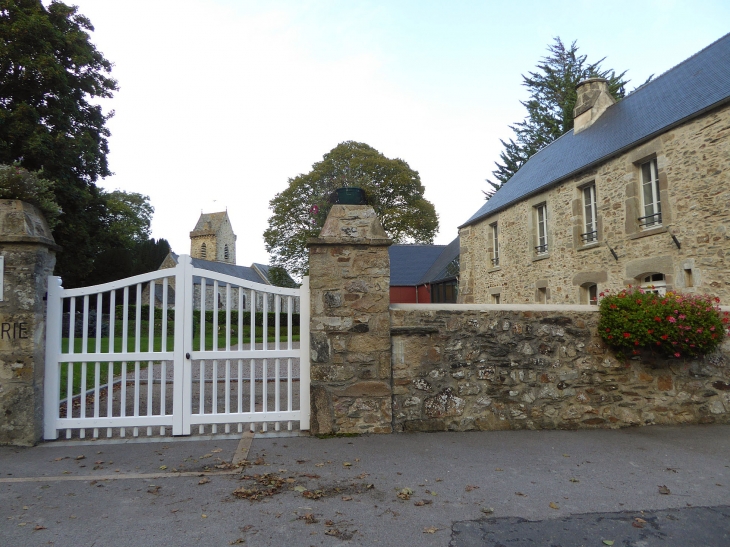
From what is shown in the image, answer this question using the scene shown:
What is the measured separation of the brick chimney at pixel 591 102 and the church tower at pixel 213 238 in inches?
2250

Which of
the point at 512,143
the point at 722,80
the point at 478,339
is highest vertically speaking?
the point at 512,143

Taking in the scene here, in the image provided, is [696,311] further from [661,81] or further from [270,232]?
[270,232]

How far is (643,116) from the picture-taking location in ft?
39.7

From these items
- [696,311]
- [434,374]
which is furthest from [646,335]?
[434,374]

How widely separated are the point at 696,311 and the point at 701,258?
4.78 metres

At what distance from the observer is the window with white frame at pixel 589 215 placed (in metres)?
12.8

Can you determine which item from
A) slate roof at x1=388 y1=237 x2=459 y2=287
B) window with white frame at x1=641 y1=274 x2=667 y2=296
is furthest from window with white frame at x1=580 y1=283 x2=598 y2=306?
slate roof at x1=388 y1=237 x2=459 y2=287

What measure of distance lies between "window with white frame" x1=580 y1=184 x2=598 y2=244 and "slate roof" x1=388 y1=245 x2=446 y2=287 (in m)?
16.4

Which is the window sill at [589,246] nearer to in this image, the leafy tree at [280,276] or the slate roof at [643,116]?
the slate roof at [643,116]

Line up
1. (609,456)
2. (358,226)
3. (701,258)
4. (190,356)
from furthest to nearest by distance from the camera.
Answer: (701,258) → (358,226) → (190,356) → (609,456)

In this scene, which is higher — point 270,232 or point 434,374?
point 270,232

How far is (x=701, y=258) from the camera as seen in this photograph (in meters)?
9.27

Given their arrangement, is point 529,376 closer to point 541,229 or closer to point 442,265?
point 541,229

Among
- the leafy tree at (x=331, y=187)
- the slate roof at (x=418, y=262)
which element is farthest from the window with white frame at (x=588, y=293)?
the leafy tree at (x=331, y=187)
